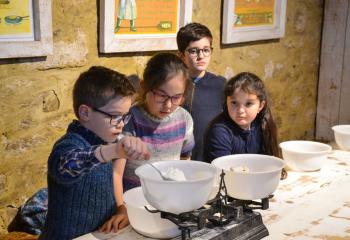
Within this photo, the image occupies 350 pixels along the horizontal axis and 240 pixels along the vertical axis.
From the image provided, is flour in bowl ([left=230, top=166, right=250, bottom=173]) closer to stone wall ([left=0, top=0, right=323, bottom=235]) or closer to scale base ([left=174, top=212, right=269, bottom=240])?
scale base ([left=174, top=212, right=269, bottom=240])

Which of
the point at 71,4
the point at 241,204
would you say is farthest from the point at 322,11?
the point at 241,204

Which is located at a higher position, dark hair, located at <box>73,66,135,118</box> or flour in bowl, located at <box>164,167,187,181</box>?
dark hair, located at <box>73,66,135,118</box>

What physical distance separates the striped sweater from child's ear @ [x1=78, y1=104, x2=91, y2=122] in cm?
39

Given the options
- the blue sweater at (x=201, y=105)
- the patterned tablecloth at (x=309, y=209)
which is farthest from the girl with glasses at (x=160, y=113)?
the blue sweater at (x=201, y=105)

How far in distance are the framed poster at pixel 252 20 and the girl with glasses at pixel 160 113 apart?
6.25 ft

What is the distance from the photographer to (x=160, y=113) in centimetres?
205

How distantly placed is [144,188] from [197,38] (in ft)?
5.57

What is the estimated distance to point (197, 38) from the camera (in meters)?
2.91

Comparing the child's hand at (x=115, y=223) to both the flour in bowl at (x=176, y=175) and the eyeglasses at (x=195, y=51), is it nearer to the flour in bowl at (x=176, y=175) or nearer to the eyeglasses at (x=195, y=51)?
the flour in bowl at (x=176, y=175)

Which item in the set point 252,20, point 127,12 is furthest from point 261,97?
point 252,20

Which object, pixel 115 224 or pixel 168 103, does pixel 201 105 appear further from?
pixel 115 224

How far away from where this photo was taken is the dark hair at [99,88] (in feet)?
5.38

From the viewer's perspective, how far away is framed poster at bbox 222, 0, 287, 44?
12.8 ft

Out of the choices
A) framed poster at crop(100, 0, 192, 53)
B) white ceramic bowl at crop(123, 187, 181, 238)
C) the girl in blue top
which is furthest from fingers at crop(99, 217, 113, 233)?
framed poster at crop(100, 0, 192, 53)
